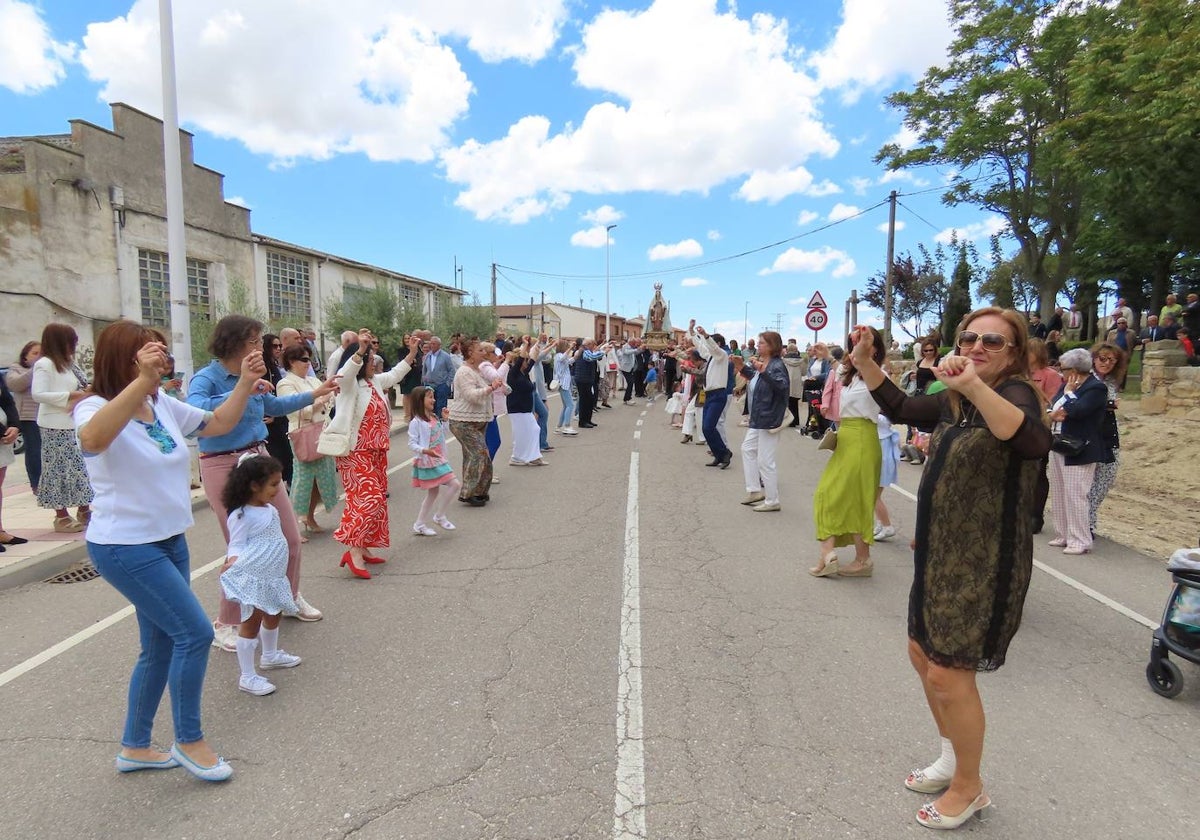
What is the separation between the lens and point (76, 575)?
224 inches

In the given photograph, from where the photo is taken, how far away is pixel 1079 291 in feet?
113

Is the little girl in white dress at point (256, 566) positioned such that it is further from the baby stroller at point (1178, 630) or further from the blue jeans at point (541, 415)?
the blue jeans at point (541, 415)

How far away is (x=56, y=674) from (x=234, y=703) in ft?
3.91

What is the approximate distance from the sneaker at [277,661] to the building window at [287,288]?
24.3 metres

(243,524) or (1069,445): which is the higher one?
(1069,445)

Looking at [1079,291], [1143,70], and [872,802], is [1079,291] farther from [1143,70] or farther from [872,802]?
[872,802]

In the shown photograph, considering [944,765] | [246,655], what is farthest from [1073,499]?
[246,655]

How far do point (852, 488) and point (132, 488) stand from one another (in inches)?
183

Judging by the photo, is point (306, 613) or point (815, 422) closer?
point (306, 613)

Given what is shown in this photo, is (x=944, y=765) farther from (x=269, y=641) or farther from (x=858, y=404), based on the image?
(x=269, y=641)

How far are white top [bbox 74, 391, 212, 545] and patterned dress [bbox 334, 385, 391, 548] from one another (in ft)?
8.64

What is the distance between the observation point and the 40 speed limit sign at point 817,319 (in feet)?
66.5

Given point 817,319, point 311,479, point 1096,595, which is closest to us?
point 1096,595

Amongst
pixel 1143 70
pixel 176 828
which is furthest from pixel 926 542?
pixel 1143 70
